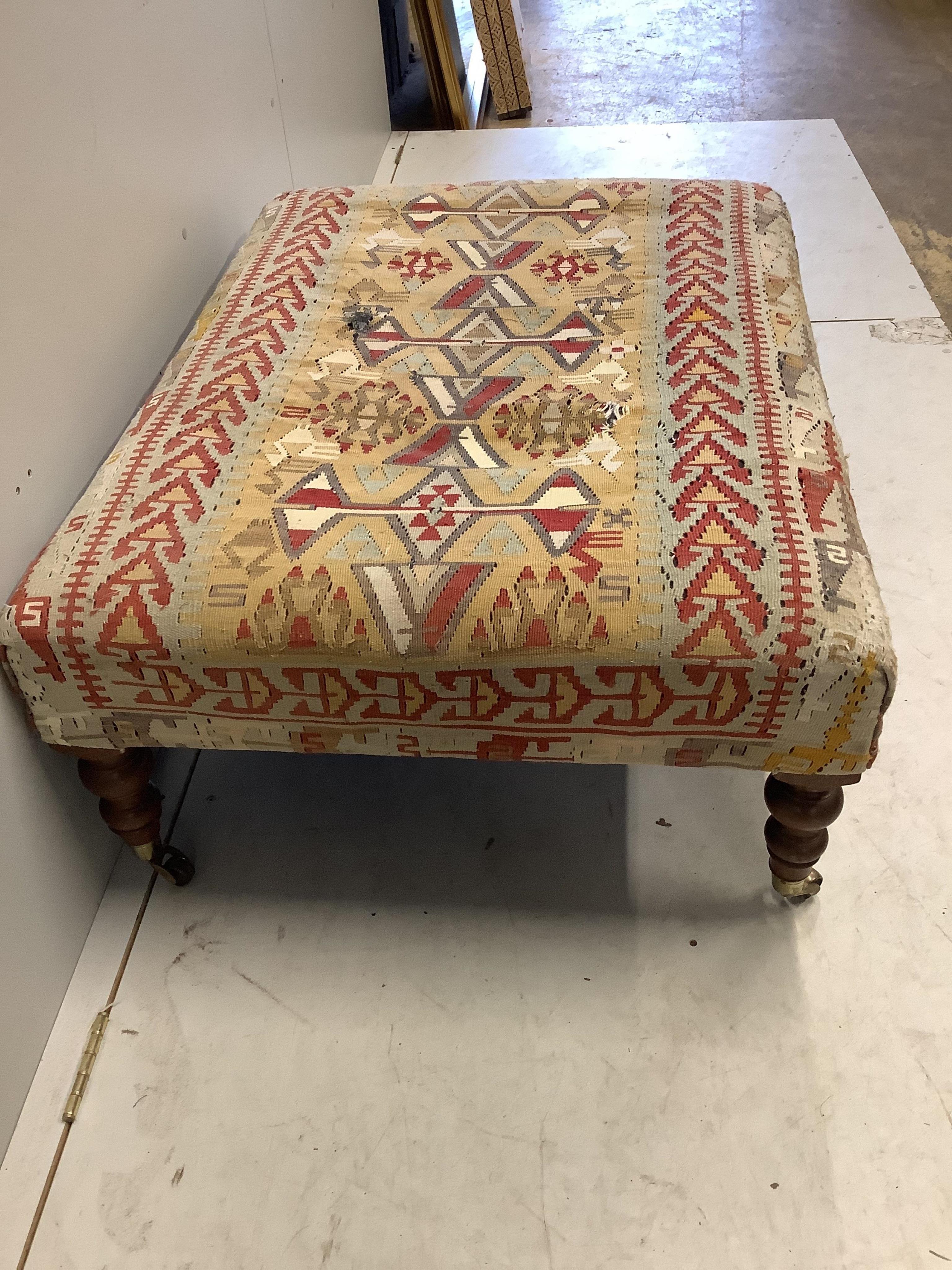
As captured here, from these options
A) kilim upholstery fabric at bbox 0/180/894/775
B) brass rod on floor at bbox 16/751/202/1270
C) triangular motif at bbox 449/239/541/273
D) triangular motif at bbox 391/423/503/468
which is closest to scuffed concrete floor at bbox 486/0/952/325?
triangular motif at bbox 449/239/541/273

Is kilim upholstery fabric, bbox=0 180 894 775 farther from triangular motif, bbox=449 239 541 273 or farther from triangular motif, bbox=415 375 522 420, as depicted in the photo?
triangular motif, bbox=449 239 541 273

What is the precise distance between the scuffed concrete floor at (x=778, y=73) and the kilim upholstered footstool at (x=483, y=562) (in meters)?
1.59

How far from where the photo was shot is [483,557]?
2.98 ft

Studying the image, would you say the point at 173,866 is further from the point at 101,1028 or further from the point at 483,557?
the point at 483,557

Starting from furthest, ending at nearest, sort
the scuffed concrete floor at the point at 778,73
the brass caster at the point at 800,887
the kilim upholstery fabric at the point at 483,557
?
the scuffed concrete floor at the point at 778,73, the brass caster at the point at 800,887, the kilim upholstery fabric at the point at 483,557

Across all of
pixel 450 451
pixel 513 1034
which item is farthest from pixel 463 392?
pixel 513 1034

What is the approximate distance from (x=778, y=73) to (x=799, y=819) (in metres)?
2.98

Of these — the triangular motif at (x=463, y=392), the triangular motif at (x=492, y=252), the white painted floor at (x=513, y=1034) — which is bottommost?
the white painted floor at (x=513, y=1034)

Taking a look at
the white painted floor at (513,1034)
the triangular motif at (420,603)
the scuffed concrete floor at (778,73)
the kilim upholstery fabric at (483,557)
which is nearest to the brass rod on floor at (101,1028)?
the white painted floor at (513,1034)

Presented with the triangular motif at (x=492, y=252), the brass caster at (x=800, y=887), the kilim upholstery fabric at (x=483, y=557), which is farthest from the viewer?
the triangular motif at (x=492, y=252)

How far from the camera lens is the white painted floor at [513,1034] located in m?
0.91

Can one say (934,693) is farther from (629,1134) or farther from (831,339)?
(831,339)

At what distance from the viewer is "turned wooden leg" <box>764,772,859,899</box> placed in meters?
0.97

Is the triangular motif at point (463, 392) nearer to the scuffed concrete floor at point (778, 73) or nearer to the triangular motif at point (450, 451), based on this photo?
the triangular motif at point (450, 451)
